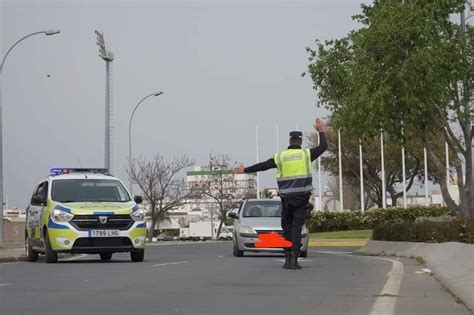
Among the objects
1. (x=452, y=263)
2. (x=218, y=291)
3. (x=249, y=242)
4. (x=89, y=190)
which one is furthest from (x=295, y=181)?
(x=249, y=242)

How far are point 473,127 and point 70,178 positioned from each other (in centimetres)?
1353

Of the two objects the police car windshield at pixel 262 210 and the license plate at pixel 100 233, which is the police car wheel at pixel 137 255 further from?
the police car windshield at pixel 262 210

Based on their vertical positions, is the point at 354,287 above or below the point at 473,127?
below

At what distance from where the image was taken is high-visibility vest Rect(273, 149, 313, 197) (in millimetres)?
12812

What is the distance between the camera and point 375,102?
23438mm

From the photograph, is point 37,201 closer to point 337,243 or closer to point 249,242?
point 249,242

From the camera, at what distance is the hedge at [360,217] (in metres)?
53.9

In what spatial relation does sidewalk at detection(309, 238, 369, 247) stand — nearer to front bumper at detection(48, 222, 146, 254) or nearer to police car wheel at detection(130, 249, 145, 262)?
police car wheel at detection(130, 249, 145, 262)

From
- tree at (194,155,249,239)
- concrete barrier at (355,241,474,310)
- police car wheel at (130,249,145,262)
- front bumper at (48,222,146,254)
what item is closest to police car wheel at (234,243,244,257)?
police car wheel at (130,249,145,262)

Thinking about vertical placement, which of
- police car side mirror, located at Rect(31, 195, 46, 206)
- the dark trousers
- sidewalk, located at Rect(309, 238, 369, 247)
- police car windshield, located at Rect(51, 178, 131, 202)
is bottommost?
sidewalk, located at Rect(309, 238, 369, 247)

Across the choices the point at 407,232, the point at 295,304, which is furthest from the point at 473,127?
the point at 295,304

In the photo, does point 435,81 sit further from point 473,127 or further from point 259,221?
point 259,221

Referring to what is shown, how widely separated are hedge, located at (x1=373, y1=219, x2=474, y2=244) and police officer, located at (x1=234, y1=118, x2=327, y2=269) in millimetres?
4709

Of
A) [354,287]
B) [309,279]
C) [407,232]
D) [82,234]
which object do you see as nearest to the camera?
[354,287]
